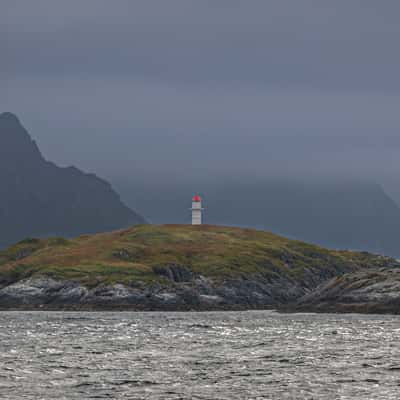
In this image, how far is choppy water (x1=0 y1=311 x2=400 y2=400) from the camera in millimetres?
69000

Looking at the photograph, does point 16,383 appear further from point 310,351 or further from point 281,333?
point 281,333

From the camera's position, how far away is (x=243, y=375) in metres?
77.9

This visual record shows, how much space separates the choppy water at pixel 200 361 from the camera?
2717 inches

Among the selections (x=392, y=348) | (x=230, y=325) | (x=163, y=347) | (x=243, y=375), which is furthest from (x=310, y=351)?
(x=230, y=325)

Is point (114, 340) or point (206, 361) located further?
point (114, 340)

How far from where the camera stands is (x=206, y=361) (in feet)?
292

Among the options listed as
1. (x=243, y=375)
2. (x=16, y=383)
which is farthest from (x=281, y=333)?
(x=16, y=383)

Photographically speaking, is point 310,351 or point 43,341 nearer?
point 310,351

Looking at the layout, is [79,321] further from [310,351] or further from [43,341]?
[310,351]

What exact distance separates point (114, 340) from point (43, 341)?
26.5ft

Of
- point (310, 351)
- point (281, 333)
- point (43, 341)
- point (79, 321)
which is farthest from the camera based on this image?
point (79, 321)

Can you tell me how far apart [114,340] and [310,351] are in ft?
86.2

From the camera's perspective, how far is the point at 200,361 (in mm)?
88938

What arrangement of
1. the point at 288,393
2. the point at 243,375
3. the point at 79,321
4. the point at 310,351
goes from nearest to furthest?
the point at 288,393
the point at 243,375
the point at 310,351
the point at 79,321
